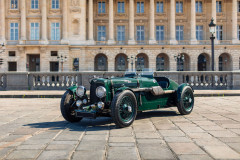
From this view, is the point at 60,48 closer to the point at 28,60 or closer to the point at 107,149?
the point at 28,60

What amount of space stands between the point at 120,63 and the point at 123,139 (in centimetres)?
4540

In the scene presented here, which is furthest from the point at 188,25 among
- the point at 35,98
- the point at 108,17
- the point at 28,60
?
the point at 35,98

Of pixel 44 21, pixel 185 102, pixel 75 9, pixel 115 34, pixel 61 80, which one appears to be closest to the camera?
pixel 185 102

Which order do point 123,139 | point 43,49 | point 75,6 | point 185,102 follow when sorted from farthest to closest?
point 75,6, point 43,49, point 185,102, point 123,139

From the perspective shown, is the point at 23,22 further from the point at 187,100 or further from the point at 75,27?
the point at 187,100

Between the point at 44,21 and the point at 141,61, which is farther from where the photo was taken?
the point at 141,61

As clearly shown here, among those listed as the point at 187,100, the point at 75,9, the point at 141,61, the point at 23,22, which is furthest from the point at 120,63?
the point at 187,100

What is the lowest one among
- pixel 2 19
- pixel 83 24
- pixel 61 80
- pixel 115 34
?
pixel 61 80

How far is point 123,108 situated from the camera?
20.0ft

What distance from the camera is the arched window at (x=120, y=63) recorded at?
49.9 m

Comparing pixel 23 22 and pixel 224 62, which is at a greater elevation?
pixel 23 22

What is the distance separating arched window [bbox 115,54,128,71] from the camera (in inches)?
1964

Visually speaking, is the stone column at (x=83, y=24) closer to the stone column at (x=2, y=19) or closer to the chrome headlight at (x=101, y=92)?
the stone column at (x=2, y=19)

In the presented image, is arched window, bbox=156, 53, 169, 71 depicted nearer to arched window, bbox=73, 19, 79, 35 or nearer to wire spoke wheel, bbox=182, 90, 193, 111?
arched window, bbox=73, 19, 79, 35
